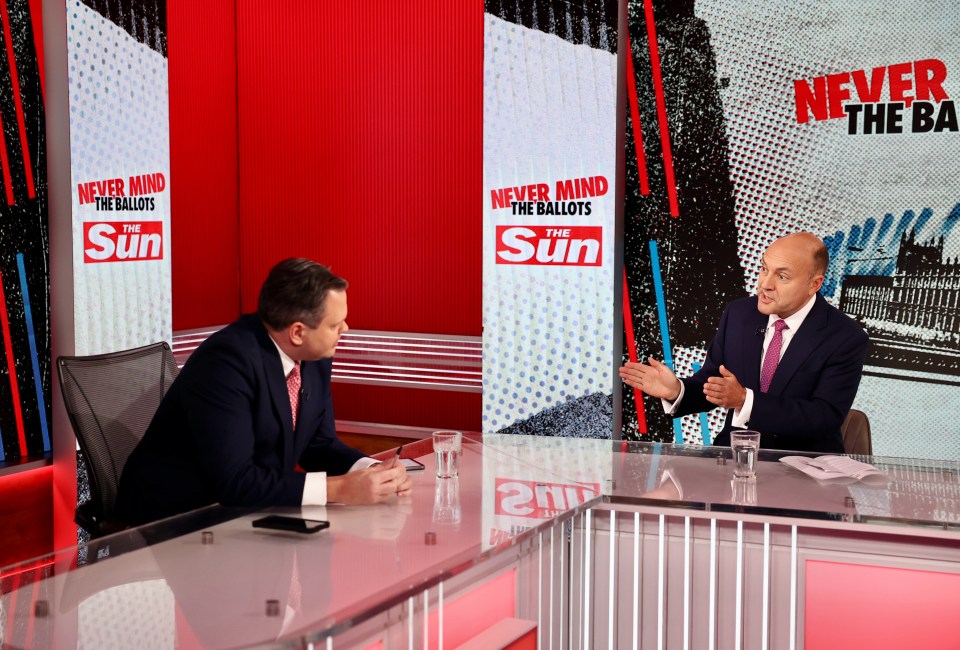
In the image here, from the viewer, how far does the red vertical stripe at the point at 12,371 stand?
174 inches

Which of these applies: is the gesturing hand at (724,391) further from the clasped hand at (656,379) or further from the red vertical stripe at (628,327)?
the red vertical stripe at (628,327)

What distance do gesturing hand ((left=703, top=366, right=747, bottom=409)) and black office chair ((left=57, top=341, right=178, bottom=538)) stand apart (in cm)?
155

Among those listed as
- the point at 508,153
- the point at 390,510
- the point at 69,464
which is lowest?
the point at 69,464

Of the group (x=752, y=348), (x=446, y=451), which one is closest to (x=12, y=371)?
(x=446, y=451)

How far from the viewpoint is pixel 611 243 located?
4777 millimetres

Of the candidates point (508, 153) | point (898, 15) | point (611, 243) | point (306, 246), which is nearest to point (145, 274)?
point (306, 246)

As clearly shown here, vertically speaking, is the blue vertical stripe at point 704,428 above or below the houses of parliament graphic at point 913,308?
below

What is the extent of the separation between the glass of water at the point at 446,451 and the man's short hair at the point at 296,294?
1.34 feet

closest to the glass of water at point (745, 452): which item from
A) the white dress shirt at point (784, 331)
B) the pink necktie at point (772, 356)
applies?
the white dress shirt at point (784, 331)

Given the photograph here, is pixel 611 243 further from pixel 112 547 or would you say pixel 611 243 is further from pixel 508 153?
pixel 112 547

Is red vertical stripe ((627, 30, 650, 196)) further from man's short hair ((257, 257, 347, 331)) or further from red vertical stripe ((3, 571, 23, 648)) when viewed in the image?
red vertical stripe ((3, 571, 23, 648))

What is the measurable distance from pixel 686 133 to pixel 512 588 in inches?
117

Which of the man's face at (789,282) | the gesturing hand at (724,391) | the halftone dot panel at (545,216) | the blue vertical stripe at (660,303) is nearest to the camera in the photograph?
the gesturing hand at (724,391)

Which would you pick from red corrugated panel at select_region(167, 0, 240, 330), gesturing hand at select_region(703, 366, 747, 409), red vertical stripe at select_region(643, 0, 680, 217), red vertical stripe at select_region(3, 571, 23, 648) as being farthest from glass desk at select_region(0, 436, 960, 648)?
red corrugated panel at select_region(167, 0, 240, 330)
